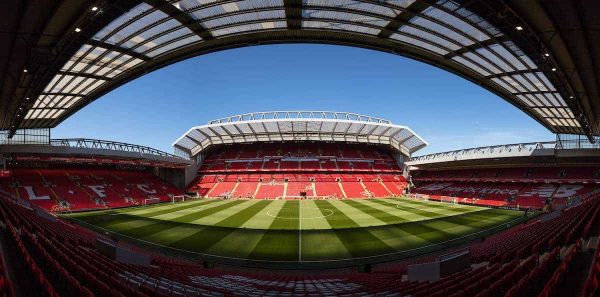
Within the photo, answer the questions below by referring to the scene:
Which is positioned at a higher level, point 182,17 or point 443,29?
point 182,17

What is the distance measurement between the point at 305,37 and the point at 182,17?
23.2 feet

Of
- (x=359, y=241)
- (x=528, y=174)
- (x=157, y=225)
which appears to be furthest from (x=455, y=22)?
(x=528, y=174)

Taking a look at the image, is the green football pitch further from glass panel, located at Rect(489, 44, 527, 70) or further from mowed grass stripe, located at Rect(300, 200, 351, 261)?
glass panel, located at Rect(489, 44, 527, 70)

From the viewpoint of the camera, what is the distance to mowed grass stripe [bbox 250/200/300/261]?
16078 mm

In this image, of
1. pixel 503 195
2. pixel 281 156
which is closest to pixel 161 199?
pixel 281 156

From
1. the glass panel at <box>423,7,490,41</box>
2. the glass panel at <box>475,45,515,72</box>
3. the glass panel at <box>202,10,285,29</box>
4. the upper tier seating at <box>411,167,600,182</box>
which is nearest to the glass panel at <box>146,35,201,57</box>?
the glass panel at <box>202,10,285,29</box>

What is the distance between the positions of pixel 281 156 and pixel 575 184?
45.9 metres

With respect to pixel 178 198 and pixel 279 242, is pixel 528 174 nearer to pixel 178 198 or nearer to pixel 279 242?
pixel 279 242

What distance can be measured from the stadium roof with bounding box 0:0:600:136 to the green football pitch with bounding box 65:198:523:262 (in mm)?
10871

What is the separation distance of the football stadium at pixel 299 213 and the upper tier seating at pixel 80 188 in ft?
0.90

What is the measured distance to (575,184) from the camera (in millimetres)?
33906

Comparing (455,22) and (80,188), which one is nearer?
(455,22)

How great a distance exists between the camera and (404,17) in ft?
44.7

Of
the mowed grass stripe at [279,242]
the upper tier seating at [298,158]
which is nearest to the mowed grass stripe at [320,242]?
the mowed grass stripe at [279,242]
